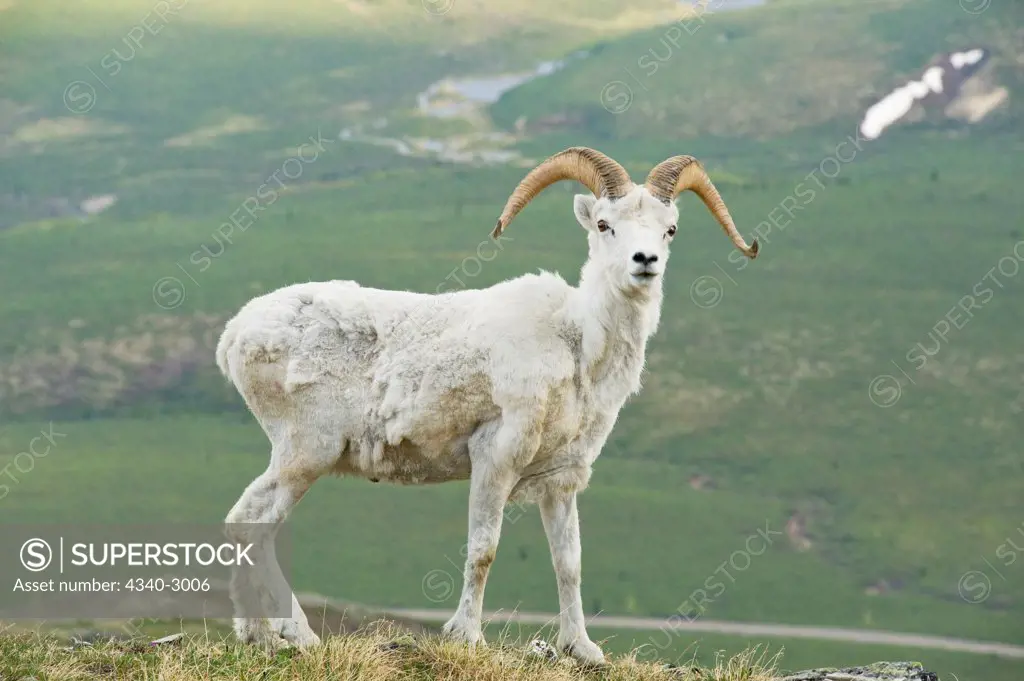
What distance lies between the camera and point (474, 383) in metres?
10.8

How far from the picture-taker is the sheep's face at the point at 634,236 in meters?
10.2

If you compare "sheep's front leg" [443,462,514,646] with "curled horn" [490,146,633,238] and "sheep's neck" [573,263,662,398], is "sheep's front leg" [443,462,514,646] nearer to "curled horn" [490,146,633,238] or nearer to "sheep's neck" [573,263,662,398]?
"sheep's neck" [573,263,662,398]

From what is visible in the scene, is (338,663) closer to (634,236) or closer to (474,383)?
(474,383)

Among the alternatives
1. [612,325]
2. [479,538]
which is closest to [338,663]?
[479,538]

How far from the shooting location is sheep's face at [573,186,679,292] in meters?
10.2

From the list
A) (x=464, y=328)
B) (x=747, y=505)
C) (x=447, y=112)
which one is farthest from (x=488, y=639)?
(x=447, y=112)

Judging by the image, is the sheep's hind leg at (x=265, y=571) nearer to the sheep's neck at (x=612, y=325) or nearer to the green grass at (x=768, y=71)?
the sheep's neck at (x=612, y=325)

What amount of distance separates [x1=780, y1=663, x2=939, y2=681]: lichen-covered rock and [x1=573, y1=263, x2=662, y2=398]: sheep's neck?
9.63 feet

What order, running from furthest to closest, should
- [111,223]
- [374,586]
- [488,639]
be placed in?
[111,223] < [374,586] < [488,639]

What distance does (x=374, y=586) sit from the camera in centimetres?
2514

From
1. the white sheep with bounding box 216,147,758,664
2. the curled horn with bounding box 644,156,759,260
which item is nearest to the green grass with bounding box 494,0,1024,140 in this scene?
the curled horn with bounding box 644,156,759,260

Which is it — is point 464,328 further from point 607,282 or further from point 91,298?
point 91,298

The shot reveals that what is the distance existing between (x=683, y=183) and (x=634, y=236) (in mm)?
1049

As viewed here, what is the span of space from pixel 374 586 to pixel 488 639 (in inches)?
543
